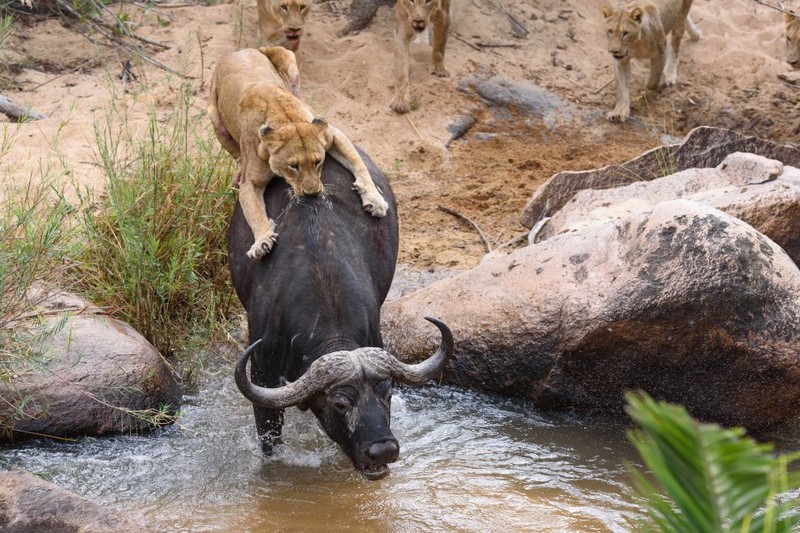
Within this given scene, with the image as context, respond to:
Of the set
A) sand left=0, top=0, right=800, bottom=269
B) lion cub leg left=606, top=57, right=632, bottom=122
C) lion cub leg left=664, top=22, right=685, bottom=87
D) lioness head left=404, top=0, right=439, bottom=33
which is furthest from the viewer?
lion cub leg left=664, top=22, right=685, bottom=87

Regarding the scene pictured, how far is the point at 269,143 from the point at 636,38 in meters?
6.90

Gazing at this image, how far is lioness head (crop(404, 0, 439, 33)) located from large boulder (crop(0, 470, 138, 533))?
24.6 feet

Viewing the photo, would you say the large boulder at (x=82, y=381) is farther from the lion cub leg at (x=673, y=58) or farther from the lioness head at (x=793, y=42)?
the lioness head at (x=793, y=42)

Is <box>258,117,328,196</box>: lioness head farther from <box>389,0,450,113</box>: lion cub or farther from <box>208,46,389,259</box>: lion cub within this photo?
<box>389,0,450,113</box>: lion cub

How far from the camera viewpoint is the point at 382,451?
4852mm

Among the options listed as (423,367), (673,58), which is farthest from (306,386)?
(673,58)

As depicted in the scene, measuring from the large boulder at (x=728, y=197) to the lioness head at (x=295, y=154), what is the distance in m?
2.23

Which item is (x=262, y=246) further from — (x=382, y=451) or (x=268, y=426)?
(x=382, y=451)

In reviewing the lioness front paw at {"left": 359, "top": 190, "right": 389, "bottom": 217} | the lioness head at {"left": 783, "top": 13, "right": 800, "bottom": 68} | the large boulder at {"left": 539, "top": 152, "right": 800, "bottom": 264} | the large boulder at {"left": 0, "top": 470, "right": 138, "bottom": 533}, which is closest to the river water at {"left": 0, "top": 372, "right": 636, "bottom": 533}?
the large boulder at {"left": 0, "top": 470, "right": 138, "bottom": 533}

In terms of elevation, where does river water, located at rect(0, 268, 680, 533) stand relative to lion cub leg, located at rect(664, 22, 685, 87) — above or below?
below

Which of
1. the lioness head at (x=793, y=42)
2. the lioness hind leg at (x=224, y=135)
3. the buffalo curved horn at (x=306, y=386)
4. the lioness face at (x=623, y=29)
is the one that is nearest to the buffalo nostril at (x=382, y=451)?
the buffalo curved horn at (x=306, y=386)

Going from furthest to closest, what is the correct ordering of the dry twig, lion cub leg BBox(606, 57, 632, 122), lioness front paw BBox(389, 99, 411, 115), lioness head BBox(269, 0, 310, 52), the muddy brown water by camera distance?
lion cub leg BBox(606, 57, 632, 122) < lioness front paw BBox(389, 99, 411, 115) < lioness head BBox(269, 0, 310, 52) < the dry twig < the muddy brown water

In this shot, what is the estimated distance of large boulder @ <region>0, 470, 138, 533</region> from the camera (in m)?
4.25

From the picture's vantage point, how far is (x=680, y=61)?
13.0m
